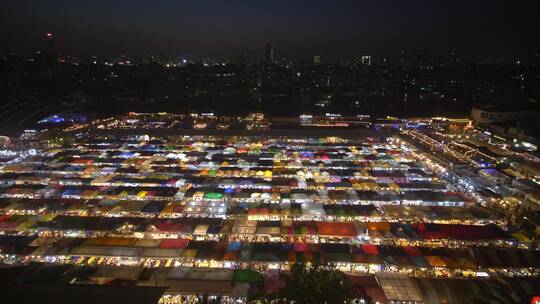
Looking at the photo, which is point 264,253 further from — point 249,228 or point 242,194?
point 242,194

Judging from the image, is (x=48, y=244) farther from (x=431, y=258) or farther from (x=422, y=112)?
(x=422, y=112)

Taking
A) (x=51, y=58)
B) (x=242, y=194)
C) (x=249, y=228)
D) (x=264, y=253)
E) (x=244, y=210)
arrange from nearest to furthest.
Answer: (x=264, y=253), (x=249, y=228), (x=244, y=210), (x=242, y=194), (x=51, y=58)

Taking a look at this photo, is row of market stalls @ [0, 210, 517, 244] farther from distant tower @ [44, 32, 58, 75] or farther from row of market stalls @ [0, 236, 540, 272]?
distant tower @ [44, 32, 58, 75]

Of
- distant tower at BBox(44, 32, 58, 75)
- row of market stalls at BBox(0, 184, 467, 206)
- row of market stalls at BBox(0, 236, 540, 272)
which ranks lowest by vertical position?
row of market stalls at BBox(0, 236, 540, 272)

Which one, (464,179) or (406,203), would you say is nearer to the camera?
(406,203)

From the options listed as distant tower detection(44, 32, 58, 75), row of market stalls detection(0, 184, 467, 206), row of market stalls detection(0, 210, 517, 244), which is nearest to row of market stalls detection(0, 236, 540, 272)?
row of market stalls detection(0, 210, 517, 244)

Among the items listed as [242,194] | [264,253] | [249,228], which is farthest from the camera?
[242,194]

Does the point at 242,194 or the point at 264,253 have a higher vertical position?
the point at 242,194

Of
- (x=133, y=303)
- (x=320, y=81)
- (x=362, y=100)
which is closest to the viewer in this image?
(x=133, y=303)

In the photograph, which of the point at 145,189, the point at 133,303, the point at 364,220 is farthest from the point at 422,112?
the point at 133,303

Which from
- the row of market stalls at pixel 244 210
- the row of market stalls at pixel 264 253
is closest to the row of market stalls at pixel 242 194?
the row of market stalls at pixel 244 210

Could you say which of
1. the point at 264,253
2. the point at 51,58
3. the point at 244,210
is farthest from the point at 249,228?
the point at 51,58
